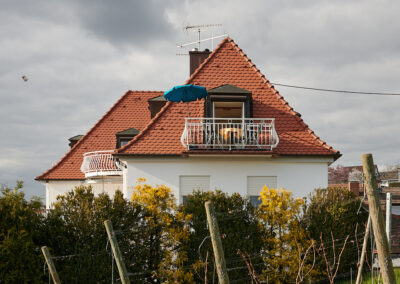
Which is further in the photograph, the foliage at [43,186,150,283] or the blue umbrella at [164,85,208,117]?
the blue umbrella at [164,85,208,117]

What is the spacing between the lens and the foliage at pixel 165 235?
1316 cm

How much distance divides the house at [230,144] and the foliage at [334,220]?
3.94 metres

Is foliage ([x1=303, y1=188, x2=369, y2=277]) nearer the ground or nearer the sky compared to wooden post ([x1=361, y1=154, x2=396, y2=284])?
nearer the ground

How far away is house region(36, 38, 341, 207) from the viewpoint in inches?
720

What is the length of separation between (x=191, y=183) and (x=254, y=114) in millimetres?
3884

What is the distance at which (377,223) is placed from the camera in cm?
466

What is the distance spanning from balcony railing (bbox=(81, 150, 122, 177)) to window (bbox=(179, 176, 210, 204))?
21.0 ft

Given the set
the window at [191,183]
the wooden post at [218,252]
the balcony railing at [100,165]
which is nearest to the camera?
the wooden post at [218,252]

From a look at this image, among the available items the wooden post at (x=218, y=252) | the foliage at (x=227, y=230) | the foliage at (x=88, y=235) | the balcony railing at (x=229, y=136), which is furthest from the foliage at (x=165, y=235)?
the wooden post at (x=218, y=252)

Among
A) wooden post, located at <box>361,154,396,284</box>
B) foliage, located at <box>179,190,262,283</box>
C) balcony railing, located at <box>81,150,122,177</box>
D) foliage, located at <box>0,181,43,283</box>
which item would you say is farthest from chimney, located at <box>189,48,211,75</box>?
wooden post, located at <box>361,154,396,284</box>

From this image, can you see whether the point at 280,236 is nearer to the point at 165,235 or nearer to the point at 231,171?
the point at 165,235

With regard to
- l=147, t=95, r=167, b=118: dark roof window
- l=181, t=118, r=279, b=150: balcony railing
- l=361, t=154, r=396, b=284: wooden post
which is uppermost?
l=147, t=95, r=167, b=118: dark roof window

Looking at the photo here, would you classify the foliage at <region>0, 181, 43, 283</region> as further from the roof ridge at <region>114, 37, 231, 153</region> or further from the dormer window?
the dormer window

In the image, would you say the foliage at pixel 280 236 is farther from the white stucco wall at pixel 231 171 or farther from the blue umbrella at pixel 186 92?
the blue umbrella at pixel 186 92
